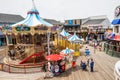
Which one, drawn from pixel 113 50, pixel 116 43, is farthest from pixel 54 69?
pixel 116 43

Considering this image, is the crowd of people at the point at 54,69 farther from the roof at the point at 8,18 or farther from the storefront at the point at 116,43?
the roof at the point at 8,18

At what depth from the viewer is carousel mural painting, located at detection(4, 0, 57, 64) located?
789 inches

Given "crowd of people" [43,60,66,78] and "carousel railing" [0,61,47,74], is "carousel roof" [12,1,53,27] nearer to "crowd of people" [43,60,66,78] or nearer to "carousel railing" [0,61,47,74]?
"carousel railing" [0,61,47,74]

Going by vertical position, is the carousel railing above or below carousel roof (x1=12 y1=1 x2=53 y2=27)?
below

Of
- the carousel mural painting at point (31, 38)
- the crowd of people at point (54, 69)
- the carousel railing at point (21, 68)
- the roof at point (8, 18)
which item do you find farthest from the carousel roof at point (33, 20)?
the roof at point (8, 18)

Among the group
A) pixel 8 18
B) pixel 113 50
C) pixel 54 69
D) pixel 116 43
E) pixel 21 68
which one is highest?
pixel 8 18

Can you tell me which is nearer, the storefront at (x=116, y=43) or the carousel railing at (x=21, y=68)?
the carousel railing at (x=21, y=68)

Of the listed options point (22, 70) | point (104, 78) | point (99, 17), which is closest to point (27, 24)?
point (22, 70)

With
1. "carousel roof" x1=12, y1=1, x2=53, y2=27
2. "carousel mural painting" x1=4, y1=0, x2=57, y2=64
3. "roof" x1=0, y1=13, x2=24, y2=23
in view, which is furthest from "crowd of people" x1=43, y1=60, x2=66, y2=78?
"roof" x1=0, y1=13, x2=24, y2=23

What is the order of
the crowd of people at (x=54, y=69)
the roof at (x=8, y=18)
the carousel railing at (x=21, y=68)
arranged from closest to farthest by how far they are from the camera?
→ the crowd of people at (x=54, y=69) < the carousel railing at (x=21, y=68) < the roof at (x=8, y=18)

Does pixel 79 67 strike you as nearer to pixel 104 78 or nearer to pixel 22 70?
pixel 104 78

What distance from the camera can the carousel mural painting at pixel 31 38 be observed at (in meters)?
20.0

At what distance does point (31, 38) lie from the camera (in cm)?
2173

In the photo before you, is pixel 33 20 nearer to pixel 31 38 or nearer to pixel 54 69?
pixel 31 38
